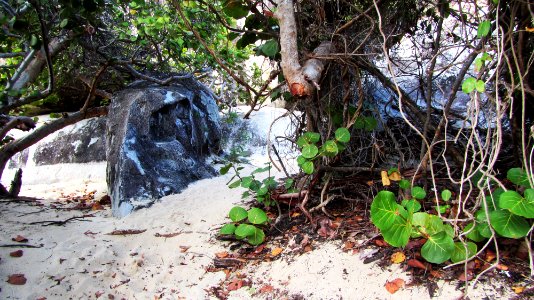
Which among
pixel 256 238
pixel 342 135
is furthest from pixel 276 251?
pixel 342 135

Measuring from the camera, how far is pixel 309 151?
2.30m

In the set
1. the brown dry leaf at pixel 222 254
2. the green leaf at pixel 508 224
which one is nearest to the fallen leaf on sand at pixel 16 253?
the brown dry leaf at pixel 222 254

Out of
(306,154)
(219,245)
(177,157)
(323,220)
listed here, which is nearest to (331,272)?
(323,220)

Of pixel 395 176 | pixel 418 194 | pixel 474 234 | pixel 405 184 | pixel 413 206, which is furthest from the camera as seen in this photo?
pixel 395 176

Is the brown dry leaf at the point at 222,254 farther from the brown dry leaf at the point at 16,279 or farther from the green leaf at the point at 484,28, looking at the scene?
the green leaf at the point at 484,28

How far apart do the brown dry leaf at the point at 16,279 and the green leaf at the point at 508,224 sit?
8.12 feet

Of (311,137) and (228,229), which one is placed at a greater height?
(311,137)

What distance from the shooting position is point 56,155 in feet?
21.0

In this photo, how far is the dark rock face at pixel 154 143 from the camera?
3.81 m

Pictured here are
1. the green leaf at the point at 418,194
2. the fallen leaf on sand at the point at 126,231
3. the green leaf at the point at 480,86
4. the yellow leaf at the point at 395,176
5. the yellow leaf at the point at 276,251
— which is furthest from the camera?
the fallen leaf on sand at the point at 126,231

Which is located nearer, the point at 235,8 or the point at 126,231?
the point at 235,8

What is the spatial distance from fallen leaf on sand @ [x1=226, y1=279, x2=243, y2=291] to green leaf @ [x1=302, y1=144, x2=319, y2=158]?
32.3 inches

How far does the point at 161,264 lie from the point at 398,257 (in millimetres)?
1464

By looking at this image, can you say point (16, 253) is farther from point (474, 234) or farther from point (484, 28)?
point (484, 28)
